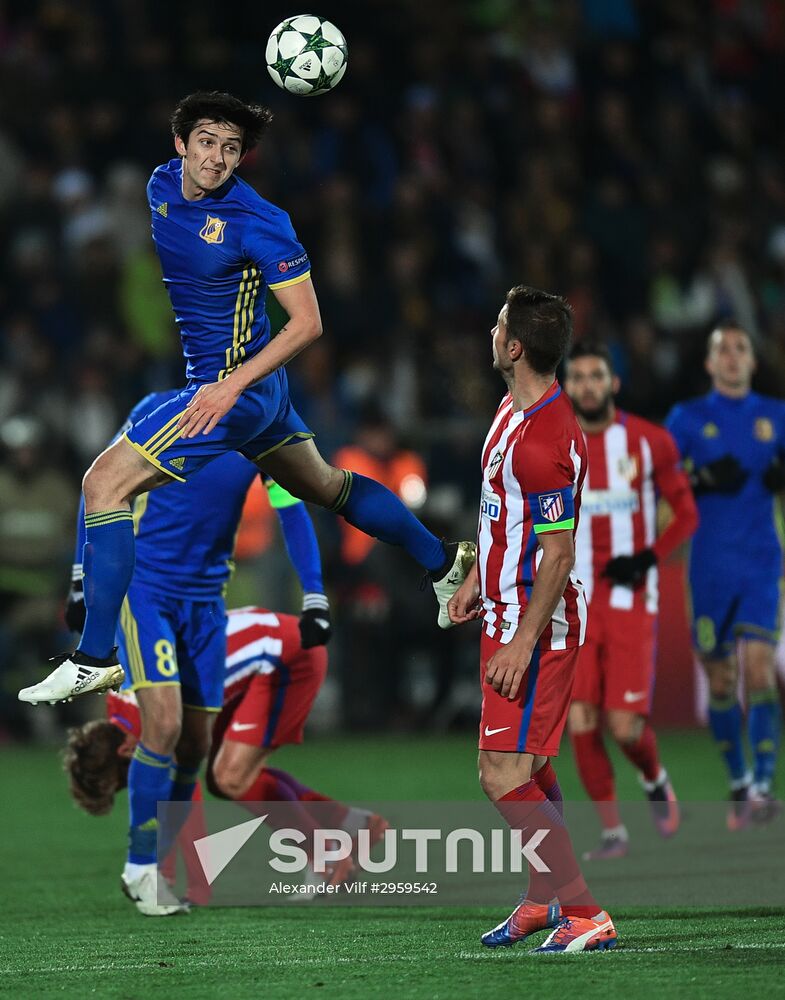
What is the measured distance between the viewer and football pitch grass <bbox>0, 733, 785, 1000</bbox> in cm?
508

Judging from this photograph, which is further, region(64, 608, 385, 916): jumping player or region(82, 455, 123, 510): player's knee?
region(64, 608, 385, 916): jumping player

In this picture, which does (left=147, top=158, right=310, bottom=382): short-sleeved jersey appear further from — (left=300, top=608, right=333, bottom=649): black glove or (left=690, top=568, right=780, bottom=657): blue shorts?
(left=690, top=568, right=780, bottom=657): blue shorts

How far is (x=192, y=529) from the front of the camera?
23.5ft

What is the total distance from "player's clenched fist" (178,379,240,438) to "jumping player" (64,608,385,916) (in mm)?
1527

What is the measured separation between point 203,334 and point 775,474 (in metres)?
3.90

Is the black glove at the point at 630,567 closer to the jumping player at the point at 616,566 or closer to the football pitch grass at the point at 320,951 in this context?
the jumping player at the point at 616,566

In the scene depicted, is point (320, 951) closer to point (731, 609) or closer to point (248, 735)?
point (248, 735)

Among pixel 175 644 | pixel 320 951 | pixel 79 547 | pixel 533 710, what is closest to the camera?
pixel 533 710

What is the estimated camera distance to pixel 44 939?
613 cm

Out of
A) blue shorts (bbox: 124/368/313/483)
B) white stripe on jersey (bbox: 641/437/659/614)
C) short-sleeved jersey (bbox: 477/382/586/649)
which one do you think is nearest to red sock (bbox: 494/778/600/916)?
short-sleeved jersey (bbox: 477/382/586/649)

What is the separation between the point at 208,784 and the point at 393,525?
Result: 1.55m

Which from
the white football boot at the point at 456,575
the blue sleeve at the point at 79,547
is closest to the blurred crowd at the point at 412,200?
the blue sleeve at the point at 79,547

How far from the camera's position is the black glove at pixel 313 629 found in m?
7.10

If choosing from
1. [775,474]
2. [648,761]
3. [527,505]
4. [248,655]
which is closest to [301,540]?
[248,655]
